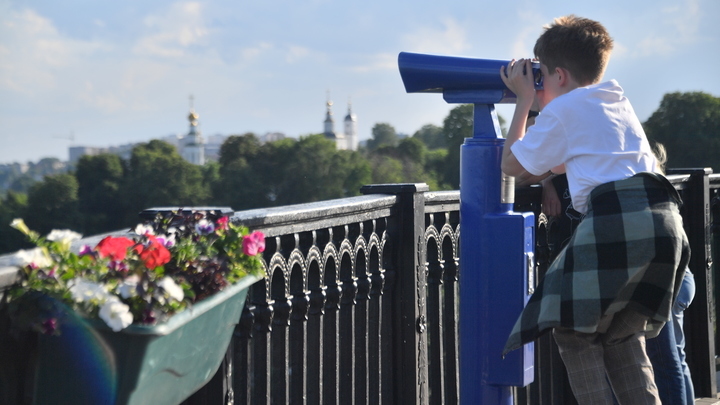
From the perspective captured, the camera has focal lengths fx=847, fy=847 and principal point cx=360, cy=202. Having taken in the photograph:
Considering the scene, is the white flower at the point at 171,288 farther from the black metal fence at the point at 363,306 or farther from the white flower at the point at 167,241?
the black metal fence at the point at 363,306

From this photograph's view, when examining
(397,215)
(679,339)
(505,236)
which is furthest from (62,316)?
(679,339)

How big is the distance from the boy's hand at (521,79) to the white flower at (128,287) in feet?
4.06

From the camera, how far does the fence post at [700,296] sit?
3.74 meters

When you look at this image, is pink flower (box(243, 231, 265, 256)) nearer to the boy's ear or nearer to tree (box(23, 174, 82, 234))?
the boy's ear

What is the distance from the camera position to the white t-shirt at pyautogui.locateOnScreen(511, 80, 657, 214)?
1983mm

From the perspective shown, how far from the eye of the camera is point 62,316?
43.3 inches

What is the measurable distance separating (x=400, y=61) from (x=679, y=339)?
3.89 feet

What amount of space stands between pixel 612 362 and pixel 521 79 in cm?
73

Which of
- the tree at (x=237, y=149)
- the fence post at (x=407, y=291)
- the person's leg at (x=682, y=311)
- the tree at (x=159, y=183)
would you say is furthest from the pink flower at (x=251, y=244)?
the tree at (x=237, y=149)

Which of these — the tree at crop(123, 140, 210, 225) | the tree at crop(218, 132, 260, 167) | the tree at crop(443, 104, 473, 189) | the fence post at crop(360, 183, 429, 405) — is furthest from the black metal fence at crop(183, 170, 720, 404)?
the tree at crop(218, 132, 260, 167)

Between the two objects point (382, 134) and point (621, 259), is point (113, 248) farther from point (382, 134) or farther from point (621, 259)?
point (382, 134)

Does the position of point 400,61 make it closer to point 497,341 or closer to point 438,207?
point 438,207

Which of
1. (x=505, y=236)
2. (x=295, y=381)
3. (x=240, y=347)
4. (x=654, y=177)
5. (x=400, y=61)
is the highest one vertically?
(x=400, y=61)

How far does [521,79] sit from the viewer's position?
208 centimetres
